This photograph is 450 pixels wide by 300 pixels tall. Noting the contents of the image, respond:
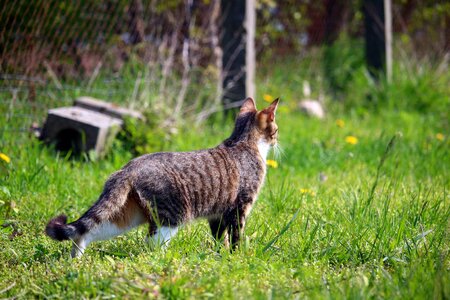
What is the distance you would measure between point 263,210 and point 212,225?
20.8 inches

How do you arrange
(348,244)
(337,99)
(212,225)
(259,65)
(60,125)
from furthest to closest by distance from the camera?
(337,99), (259,65), (60,125), (212,225), (348,244)

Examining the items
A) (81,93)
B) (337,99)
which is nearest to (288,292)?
(81,93)

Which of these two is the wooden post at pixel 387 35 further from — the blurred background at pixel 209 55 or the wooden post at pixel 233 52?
the wooden post at pixel 233 52

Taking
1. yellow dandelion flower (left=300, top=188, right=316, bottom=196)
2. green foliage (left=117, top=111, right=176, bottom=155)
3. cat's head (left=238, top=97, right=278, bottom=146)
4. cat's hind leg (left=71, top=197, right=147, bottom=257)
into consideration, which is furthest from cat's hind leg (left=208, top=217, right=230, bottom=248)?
green foliage (left=117, top=111, right=176, bottom=155)

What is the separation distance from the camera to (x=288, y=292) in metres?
2.64

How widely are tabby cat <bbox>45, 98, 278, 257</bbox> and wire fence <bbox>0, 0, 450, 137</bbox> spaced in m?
2.36

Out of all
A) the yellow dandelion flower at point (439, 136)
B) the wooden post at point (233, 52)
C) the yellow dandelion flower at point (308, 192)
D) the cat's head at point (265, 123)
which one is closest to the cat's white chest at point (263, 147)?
the cat's head at point (265, 123)

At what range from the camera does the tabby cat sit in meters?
3.15

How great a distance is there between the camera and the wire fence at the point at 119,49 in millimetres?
5336

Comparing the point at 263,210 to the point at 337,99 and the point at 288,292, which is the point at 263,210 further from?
the point at 337,99

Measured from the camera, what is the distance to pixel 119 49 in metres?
6.39

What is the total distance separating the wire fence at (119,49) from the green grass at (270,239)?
35 cm

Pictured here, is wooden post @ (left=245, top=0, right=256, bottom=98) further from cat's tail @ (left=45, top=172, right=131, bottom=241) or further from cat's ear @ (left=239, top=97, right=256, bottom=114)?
cat's tail @ (left=45, top=172, right=131, bottom=241)

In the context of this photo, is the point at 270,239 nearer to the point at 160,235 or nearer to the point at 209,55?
the point at 160,235
